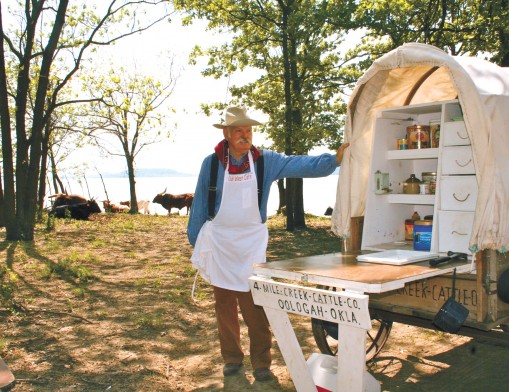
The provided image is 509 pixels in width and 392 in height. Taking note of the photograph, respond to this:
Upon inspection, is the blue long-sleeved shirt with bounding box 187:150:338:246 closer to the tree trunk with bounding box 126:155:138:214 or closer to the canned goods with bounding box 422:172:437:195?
the canned goods with bounding box 422:172:437:195

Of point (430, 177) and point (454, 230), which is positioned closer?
point (454, 230)

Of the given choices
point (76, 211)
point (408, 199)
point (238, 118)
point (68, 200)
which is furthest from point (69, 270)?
point (68, 200)

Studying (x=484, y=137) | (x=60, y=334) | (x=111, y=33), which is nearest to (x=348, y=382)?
(x=484, y=137)

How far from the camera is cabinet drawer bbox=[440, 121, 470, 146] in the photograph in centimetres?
420

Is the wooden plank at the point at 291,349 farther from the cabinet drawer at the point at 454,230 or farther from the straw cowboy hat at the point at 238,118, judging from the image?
the straw cowboy hat at the point at 238,118

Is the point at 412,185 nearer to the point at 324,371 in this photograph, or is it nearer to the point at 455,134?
the point at 455,134

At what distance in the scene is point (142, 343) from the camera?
218 inches

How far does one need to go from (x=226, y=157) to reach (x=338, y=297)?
6.56ft

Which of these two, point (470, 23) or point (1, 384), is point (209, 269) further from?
point (470, 23)

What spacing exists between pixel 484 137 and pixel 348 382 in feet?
5.93

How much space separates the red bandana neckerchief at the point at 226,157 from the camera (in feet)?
15.0

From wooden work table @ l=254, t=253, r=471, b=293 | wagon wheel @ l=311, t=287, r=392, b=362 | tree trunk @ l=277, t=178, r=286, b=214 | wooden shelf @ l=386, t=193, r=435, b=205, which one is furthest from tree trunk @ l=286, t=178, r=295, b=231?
wooden work table @ l=254, t=253, r=471, b=293

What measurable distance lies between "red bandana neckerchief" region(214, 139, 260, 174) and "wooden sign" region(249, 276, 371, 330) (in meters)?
1.29

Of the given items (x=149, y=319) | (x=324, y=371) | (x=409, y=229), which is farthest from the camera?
(x=149, y=319)
